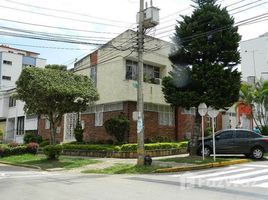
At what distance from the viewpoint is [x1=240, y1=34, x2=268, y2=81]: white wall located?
53869 mm

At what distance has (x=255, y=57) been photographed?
2178 inches

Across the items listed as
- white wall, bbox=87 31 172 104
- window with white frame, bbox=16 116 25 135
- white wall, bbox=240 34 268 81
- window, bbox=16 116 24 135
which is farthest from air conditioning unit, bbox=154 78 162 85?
white wall, bbox=240 34 268 81

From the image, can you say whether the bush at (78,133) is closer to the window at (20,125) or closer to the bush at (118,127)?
the bush at (118,127)

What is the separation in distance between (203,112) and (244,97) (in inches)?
483

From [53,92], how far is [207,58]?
30.5 ft

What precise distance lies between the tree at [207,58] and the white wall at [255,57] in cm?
3281

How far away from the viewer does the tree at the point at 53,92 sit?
22667 millimetres

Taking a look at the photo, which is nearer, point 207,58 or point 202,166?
point 202,166

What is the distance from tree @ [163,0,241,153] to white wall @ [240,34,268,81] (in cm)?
3281

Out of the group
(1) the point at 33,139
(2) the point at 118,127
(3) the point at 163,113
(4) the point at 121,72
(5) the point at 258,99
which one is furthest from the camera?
(1) the point at 33,139

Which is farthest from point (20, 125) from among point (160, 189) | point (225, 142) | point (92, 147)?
point (160, 189)

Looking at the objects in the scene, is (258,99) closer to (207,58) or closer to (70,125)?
(207,58)

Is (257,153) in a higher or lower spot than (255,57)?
lower

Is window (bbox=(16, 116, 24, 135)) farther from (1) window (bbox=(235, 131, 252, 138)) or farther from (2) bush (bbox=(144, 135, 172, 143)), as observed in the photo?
(1) window (bbox=(235, 131, 252, 138))
